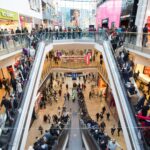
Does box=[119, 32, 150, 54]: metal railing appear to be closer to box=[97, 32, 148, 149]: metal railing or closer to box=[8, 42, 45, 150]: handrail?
box=[97, 32, 148, 149]: metal railing

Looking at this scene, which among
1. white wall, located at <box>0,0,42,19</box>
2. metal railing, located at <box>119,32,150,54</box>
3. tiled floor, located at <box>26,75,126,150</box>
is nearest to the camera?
metal railing, located at <box>119,32,150,54</box>

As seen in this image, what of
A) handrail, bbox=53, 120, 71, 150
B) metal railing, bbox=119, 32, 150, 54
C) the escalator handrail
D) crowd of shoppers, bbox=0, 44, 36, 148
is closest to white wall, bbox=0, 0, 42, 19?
crowd of shoppers, bbox=0, 44, 36, 148

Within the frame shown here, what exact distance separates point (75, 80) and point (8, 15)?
42.6 ft

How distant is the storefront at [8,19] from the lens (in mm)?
12453

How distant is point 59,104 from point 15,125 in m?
11.6

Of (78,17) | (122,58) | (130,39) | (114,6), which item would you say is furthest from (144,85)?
(78,17)

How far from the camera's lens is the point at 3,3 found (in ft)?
40.8

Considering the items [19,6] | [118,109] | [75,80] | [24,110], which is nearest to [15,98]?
[24,110]

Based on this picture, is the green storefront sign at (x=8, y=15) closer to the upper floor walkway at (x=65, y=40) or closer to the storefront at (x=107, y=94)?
the upper floor walkway at (x=65, y=40)

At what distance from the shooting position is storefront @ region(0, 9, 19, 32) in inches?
490

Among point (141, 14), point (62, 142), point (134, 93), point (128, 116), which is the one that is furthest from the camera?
point (141, 14)

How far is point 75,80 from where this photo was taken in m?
24.0

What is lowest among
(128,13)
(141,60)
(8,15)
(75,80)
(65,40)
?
(75,80)

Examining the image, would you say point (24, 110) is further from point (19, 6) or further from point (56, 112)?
point (19, 6)
